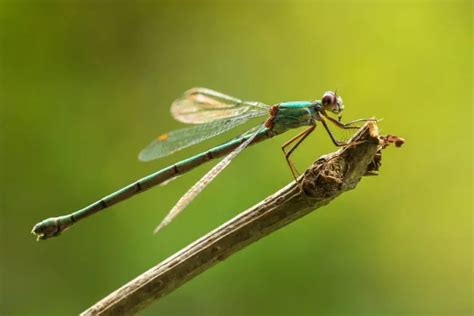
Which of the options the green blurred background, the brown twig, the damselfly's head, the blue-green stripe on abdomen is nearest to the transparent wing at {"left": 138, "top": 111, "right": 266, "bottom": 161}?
the blue-green stripe on abdomen

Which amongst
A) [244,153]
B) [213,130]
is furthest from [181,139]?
[244,153]

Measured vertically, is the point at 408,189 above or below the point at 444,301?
above

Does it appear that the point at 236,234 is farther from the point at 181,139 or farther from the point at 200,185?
the point at 181,139

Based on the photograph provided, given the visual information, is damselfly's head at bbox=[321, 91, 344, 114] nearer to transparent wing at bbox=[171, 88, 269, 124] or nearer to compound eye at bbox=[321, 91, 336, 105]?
compound eye at bbox=[321, 91, 336, 105]

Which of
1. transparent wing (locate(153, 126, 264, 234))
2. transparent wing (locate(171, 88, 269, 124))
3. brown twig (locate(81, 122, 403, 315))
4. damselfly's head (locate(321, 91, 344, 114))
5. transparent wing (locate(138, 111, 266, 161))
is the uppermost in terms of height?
transparent wing (locate(171, 88, 269, 124))

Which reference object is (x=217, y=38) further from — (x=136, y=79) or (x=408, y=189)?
(x=408, y=189)

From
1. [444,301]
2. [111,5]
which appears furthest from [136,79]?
[444,301]
